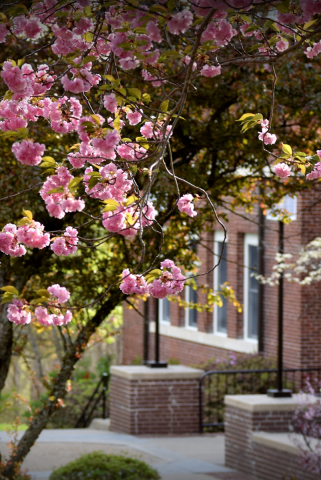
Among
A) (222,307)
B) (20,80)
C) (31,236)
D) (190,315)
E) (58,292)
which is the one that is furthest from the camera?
(190,315)

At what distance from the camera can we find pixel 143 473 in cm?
1169

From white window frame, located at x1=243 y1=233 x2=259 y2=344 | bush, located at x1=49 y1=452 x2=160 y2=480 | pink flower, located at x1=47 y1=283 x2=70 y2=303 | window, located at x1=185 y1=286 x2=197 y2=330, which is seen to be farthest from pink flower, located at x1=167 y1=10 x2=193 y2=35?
window, located at x1=185 y1=286 x2=197 y2=330

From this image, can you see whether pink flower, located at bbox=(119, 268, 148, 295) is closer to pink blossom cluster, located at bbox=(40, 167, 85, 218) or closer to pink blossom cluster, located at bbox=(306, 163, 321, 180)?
pink blossom cluster, located at bbox=(40, 167, 85, 218)

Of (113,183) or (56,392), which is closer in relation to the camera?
(113,183)

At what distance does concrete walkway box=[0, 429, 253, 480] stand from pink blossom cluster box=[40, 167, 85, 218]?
801cm

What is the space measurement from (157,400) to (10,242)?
1252 cm

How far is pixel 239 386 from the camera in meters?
18.2

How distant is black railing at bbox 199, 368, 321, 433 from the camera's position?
17719 millimetres

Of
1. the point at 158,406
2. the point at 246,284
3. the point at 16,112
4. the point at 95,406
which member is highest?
the point at 16,112

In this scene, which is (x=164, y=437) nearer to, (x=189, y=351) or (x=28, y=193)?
(x=189, y=351)

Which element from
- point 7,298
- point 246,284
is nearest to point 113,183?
point 7,298

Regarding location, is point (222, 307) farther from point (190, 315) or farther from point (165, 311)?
point (165, 311)

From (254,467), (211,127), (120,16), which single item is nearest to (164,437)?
(254,467)

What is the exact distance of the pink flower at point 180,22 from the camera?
13.2ft
